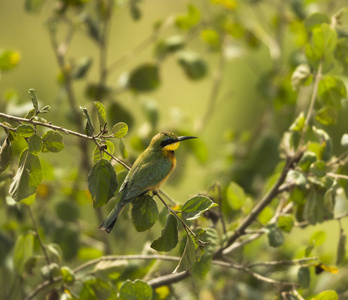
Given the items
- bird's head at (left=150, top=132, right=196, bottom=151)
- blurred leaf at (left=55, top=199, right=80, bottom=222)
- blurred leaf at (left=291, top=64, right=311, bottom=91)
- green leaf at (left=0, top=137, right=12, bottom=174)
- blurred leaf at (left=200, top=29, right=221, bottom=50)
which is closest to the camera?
green leaf at (left=0, top=137, right=12, bottom=174)

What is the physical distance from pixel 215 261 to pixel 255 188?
18.7 inches

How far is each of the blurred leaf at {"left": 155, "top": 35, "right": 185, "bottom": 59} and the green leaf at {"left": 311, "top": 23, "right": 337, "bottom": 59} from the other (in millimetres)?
403

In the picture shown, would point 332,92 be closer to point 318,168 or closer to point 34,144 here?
point 318,168

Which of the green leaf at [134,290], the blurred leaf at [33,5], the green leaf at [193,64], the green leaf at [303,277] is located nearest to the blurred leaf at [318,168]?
the green leaf at [303,277]

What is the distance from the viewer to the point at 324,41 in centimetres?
58

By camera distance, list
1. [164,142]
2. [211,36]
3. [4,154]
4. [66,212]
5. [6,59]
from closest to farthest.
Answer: [4,154] < [164,142] < [6,59] < [66,212] < [211,36]

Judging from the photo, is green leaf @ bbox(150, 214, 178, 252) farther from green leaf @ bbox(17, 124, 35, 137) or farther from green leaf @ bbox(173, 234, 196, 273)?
green leaf @ bbox(17, 124, 35, 137)

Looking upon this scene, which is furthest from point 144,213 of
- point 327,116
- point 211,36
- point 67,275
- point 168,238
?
point 211,36

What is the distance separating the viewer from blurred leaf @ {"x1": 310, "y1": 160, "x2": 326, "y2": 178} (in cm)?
55

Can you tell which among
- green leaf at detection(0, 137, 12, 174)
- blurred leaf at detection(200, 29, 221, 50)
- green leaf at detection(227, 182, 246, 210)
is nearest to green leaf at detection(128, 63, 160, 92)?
blurred leaf at detection(200, 29, 221, 50)

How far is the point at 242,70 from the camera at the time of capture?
157cm

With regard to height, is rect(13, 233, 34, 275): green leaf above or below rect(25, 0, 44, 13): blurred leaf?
below

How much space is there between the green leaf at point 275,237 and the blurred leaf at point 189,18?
0.53 m

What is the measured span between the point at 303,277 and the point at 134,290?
203 mm
